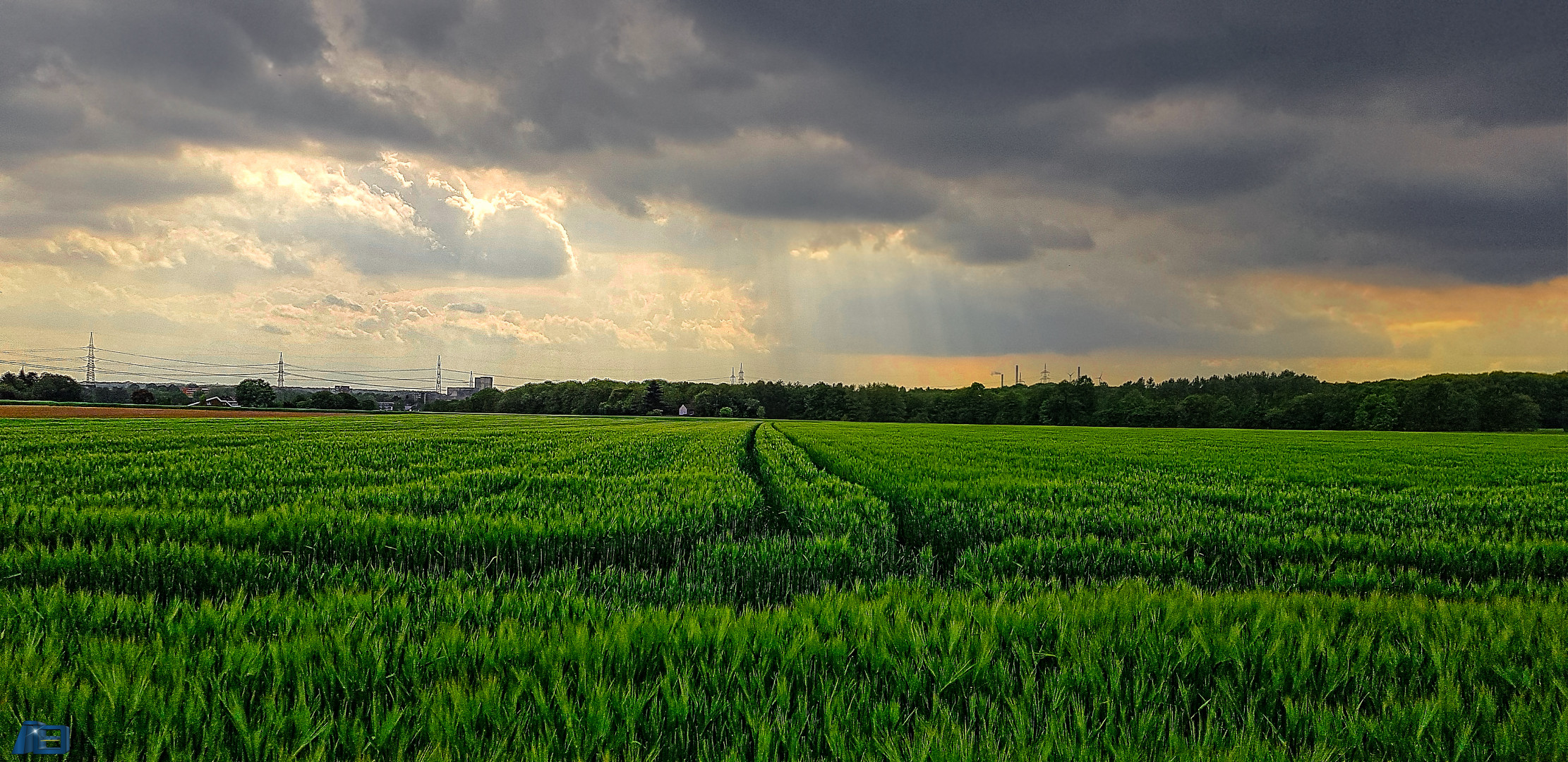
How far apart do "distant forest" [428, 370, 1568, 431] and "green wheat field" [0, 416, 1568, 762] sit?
118 m

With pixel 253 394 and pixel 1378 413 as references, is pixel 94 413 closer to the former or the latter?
pixel 253 394

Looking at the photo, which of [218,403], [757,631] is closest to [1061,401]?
[757,631]

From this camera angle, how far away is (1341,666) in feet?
10.2

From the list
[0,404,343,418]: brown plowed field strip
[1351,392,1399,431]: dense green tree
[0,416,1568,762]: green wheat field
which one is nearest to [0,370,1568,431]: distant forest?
[1351,392,1399,431]: dense green tree

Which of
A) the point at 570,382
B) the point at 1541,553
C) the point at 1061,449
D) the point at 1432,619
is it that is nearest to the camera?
the point at 1432,619

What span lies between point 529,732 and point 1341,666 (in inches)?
147

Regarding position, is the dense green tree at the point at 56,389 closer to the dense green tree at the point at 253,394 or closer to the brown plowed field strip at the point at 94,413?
the dense green tree at the point at 253,394

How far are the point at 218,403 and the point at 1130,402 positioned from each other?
174 metres

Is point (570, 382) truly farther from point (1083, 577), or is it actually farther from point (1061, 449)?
point (1083, 577)

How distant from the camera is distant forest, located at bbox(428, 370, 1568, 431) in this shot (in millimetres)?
98250

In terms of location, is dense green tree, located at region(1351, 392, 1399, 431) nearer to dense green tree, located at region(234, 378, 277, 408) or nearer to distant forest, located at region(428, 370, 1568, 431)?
distant forest, located at region(428, 370, 1568, 431)

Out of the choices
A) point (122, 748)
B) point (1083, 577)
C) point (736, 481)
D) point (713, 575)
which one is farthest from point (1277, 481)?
point (122, 748)

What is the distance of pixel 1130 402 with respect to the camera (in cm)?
12281

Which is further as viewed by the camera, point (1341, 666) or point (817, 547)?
point (817, 547)
